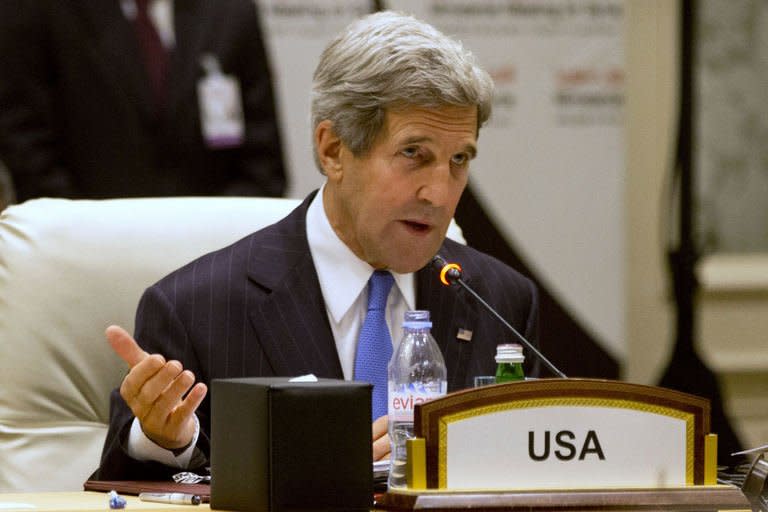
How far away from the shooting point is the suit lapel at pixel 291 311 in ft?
7.23

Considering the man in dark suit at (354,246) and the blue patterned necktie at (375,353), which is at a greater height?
the man in dark suit at (354,246)

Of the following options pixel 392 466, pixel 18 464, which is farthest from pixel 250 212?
pixel 392 466

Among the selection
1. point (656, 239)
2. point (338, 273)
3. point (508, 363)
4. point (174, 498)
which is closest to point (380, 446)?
point (508, 363)

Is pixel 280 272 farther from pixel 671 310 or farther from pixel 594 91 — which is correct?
pixel 671 310

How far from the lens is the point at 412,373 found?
194 cm

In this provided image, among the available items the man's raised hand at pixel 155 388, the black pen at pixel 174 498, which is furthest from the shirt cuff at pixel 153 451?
the black pen at pixel 174 498

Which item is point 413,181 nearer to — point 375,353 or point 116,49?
point 375,353

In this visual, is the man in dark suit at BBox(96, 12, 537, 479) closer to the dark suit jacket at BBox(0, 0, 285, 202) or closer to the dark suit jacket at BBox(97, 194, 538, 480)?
the dark suit jacket at BBox(97, 194, 538, 480)

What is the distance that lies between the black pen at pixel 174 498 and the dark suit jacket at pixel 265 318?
374 mm

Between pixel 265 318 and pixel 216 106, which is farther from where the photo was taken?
pixel 216 106

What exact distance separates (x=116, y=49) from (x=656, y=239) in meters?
2.12

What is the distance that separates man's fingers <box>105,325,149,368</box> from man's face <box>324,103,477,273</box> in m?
0.66

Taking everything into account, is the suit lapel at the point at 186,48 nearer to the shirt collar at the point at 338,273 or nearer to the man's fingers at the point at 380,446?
the shirt collar at the point at 338,273

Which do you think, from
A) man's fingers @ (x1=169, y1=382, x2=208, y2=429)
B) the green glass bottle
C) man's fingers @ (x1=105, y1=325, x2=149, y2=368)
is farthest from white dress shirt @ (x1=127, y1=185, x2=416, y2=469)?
man's fingers @ (x1=105, y1=325, x2=149, y2=368)
